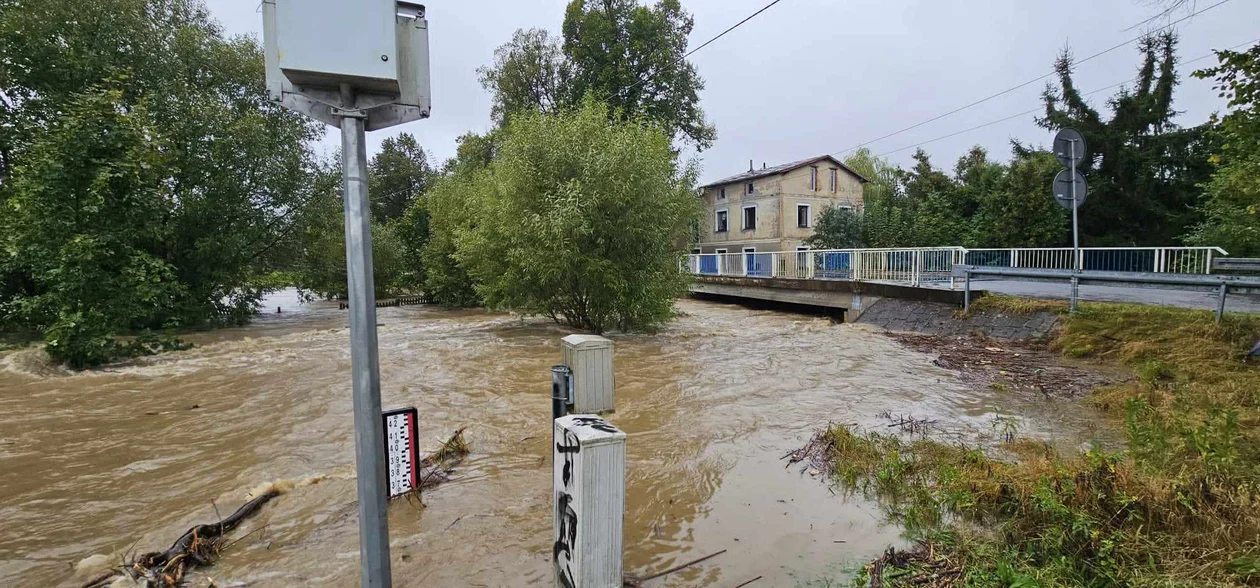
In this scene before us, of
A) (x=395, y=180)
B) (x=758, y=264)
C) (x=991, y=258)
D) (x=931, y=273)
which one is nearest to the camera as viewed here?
(x=931, y=273)

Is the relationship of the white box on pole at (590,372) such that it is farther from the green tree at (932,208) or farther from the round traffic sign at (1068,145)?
the green tree at (932,208)

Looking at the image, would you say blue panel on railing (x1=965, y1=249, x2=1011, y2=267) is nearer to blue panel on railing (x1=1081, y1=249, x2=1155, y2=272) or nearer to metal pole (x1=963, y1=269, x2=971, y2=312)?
blue panel on railing (x1=1081, y1=249, x2=1155, y2=272)

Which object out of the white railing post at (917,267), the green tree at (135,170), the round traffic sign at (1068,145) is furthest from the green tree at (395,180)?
the round traffic sign at (1068,145)

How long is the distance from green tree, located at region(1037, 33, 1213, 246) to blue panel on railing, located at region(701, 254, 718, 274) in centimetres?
1468

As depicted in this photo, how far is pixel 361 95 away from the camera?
6.15 feet

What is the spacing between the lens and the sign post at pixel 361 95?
66.2 inches

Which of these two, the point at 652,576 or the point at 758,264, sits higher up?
the point at 758,264

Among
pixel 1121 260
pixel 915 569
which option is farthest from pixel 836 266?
pixel 915 569

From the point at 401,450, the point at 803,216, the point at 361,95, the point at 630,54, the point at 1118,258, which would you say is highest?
the point at 630,54

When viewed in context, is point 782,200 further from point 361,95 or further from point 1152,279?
point 361,95

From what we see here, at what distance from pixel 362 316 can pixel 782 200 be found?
3126 cm

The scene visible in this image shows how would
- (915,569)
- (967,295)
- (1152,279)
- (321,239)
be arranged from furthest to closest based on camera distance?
(321,239) < (967,295) < (1152,279) < (915,569)

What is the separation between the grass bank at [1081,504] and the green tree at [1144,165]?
71.5 feet

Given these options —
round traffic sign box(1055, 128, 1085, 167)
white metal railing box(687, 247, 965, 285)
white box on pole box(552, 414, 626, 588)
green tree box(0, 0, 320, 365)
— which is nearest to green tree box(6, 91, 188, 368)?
green tree box(0, 0, 320, 365)
